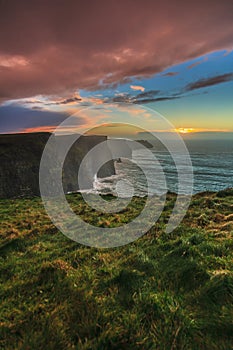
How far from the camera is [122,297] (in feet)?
13.3

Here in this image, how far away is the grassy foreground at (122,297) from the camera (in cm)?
304

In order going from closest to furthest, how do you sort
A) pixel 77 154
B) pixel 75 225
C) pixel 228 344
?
pixel 228 344
pixel 75 225
pixel 77 154

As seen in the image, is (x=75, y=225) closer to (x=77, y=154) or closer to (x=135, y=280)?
(x=135, y=280)

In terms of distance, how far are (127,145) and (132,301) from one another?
631 ft

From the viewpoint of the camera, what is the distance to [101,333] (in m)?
3.07

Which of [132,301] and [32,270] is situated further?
[32,270]

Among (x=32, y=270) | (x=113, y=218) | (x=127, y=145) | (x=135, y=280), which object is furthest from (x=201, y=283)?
(x=127, y=145)

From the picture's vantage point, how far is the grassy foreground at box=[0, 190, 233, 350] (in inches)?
120

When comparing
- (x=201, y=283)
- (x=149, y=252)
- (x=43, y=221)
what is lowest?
(x=43, y=221)

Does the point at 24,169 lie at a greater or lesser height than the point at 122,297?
lesser

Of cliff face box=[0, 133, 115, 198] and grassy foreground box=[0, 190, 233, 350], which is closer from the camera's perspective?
grassy foreground box=[0, 190, 233, 350]

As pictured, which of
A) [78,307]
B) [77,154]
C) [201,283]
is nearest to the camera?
[78,307]

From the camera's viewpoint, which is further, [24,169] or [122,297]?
[24,169]

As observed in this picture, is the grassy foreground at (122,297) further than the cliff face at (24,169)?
No
